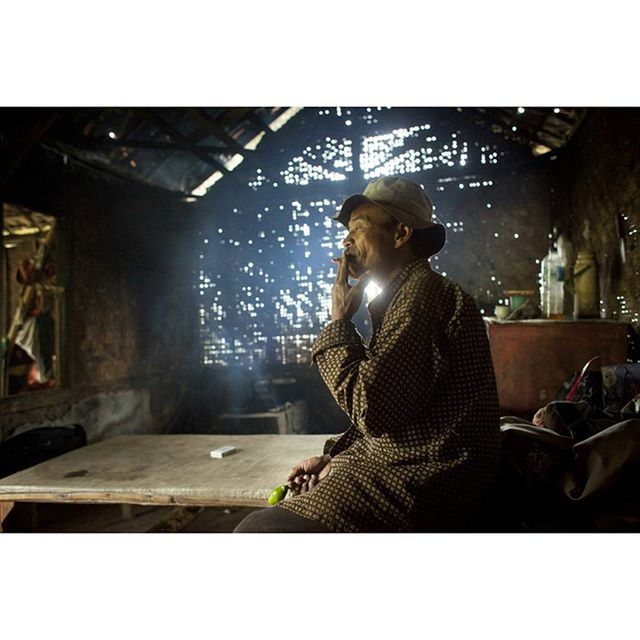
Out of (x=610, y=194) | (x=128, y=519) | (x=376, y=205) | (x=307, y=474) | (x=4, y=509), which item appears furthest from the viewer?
(x=128, y=519)

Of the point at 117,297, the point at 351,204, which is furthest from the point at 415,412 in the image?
the point at 117,297

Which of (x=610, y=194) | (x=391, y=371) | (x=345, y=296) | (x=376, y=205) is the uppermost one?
(x=610, y=194)

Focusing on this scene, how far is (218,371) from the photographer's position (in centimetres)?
784

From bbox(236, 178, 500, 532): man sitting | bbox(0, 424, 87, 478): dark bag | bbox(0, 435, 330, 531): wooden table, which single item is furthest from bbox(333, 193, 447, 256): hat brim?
bbox(0, 424, 87, 478): dark bag

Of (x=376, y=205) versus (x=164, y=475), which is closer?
(x=376, y=205)

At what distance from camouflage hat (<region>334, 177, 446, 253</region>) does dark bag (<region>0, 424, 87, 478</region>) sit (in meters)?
4.01

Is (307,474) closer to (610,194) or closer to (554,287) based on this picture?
(610,194)

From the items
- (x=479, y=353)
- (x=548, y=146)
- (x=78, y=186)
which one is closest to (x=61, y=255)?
(x=78, y=186)

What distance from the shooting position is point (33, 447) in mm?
4410

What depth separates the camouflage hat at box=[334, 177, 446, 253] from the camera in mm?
1795

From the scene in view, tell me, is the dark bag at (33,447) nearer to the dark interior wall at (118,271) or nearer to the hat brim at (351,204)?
the dark interior wall at (118,271)

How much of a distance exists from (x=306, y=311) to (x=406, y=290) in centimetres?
585

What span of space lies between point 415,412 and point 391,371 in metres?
0.18

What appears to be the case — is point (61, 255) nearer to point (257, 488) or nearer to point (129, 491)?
point (129, 491)
